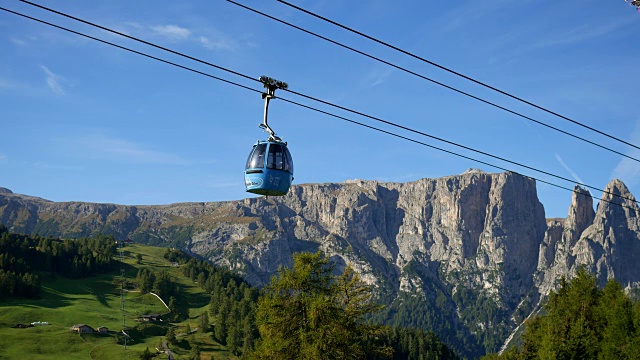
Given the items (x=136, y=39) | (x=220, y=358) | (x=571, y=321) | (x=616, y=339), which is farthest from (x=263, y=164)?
(x=220, y=358)

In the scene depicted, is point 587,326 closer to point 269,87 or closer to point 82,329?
point 269,87

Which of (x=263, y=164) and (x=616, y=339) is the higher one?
(x=263, y=164)

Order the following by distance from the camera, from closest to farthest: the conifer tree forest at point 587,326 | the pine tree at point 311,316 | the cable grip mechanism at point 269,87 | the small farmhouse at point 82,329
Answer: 1. the cable grip mechanism at point 269,87
2. the pine tree at point 311,316
3. the conifer tree forest at point 587,326
4. the small farmhouse at point 82,329

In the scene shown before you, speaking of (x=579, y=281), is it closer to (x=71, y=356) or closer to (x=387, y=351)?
(x=387, y=351)

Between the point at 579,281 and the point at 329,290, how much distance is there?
4925 centimetres

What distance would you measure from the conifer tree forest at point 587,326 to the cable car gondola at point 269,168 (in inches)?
1960

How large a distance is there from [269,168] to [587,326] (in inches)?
2564

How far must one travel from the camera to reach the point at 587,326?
83375 millimetres

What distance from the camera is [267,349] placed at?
51250 millimetres

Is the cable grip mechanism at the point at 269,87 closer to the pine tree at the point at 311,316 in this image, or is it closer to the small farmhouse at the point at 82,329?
the pine tree at the point at 311,316

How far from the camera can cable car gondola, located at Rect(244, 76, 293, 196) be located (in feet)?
105

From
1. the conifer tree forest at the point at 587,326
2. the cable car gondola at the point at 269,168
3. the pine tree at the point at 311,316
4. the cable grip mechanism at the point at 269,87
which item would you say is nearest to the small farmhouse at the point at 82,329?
the conifer tree forest at the point at 587,326

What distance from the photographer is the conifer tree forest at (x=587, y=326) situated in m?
72.7

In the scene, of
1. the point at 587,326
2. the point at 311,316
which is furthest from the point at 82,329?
the point at 311,316
